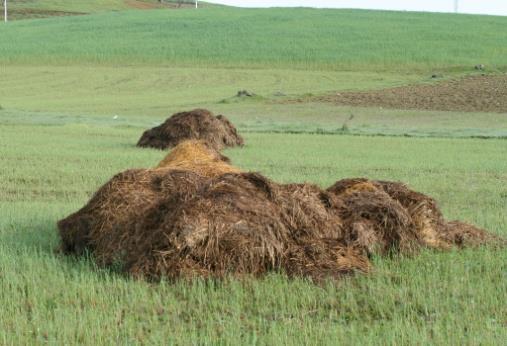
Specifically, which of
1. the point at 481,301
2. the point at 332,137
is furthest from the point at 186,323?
the point at 332,137

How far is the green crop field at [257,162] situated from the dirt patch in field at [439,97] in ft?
6.22

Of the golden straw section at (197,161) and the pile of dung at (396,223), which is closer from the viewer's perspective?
the pile of dung at (396,223)

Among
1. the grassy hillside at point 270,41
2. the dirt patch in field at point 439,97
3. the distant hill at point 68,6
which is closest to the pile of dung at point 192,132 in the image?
the dirt patch in field at point 439,97

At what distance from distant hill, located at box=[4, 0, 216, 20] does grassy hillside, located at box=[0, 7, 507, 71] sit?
18.9 m

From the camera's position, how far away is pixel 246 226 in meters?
8.87

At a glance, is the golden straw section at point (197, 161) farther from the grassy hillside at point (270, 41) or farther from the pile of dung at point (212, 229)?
the grassy hillside at point (270, 41)

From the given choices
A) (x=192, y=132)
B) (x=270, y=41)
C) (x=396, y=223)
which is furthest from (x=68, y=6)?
(x=396, y=223)

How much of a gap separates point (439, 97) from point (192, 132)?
78.1 ft

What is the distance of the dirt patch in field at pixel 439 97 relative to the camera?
138 ft

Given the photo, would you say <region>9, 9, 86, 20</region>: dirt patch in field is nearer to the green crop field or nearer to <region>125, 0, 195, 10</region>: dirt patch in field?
<region>125, 0, 195, 10</region>: dirt patch in field

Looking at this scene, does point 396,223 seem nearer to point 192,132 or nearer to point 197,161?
point 197,161

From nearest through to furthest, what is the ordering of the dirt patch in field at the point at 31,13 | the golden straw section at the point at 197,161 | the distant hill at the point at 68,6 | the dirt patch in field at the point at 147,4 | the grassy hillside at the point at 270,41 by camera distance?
the golden straw section at the point at 197,161, the grassy hillside at the point at 270,41, the dirt patch in field at the point at 31,13, the distant hill at the point at 68,6, the dirt patch in field at the point at 147,4

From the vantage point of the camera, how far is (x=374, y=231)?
9.70 metres

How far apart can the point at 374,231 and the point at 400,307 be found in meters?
2.12
